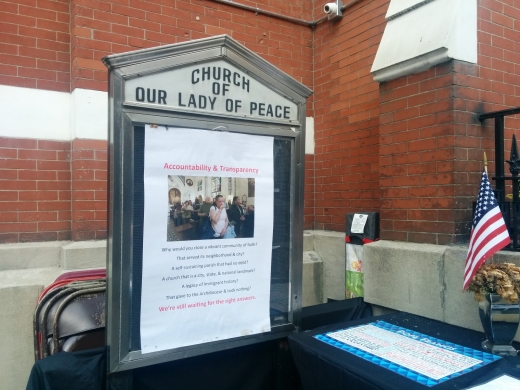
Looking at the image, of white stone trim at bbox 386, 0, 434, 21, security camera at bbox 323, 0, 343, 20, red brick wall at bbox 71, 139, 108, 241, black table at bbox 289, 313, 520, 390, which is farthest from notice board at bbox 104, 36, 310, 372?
security camera at bbox 323, 0, 343, 20

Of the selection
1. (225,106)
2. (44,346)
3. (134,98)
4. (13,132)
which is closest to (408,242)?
(225,106)

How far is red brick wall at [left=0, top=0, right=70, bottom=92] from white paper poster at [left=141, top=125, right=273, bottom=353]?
89.7 inches

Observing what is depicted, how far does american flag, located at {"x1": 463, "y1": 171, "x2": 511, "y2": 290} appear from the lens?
237 cm

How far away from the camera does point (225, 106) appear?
2.44m

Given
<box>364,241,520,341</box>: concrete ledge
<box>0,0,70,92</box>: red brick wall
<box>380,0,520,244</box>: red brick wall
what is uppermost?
<box>0,0,70,92</box>: red brick wall

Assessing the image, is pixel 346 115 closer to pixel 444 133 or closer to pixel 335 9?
pixel 335 9

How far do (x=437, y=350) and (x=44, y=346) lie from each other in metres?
2.28

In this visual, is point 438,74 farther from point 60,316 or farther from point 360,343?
point 60,316

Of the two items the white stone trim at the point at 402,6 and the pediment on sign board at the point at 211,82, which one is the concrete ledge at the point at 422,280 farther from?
the white stone trim at the point at 402,6

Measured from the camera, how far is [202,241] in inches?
93.2

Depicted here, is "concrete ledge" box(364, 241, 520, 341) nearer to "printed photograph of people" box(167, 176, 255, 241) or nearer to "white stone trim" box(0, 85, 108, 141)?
"printed photograph of people" box(167, 176, 255, 241)

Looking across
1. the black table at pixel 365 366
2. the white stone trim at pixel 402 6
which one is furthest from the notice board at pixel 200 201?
the white stone trim at pixel 402 6

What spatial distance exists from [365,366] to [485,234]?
1.05 metres

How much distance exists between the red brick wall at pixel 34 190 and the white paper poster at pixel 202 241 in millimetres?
2110
